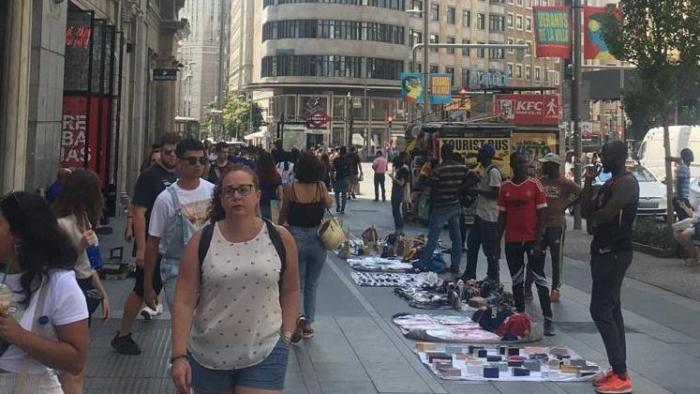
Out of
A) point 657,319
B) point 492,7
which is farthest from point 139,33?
point 492,7

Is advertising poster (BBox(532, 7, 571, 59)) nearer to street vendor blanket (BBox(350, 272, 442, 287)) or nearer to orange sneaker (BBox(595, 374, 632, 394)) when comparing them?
street vendor blanket (BBox(350, 272, 442, 287))

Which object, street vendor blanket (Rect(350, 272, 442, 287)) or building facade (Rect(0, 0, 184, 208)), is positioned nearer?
street vendor blanket (Rect(350, 272, 442, 287))

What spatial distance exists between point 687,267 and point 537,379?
785 cm

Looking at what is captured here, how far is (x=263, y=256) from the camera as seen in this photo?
3945 mm

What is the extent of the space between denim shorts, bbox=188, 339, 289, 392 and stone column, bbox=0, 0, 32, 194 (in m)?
9.03

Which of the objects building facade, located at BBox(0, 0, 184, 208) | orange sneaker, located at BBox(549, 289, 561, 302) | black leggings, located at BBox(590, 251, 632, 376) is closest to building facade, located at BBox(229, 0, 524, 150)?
building facade, located at BBox(0, 0, 184, 208)

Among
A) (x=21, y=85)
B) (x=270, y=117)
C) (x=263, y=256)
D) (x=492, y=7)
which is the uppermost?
(x=492, y=7)

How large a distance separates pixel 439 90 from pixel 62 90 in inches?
942

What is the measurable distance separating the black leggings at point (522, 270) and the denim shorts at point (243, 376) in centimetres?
515

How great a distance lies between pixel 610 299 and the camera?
6660 mm

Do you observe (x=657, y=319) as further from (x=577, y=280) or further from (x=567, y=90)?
(x=567, y=90)

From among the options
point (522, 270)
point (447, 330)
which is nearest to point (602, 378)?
point (447, 330)

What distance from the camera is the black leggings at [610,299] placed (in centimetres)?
661

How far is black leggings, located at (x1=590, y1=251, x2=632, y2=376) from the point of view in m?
6.61
